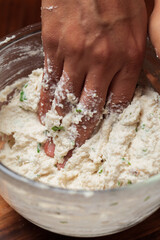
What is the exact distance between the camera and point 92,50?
89cm

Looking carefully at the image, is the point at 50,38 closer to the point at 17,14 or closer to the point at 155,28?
the point at 155,28

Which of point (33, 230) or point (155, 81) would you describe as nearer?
point (33, 230)

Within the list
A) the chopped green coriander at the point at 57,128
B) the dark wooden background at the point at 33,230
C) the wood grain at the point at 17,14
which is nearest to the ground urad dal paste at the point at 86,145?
the chopped green coriander at the point at 57,128

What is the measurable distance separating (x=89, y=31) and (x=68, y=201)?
0.44 meters

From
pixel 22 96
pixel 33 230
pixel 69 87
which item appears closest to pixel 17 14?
pixel 22 96

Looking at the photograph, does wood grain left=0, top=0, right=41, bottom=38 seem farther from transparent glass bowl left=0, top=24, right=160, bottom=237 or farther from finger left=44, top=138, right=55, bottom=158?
transparent glass bowl left=0, top=24, right=160, bottom=237

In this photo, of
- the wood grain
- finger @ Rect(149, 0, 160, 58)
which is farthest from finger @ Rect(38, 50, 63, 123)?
the wood grain

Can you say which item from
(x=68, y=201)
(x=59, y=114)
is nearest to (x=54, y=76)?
(x=59, y=114)

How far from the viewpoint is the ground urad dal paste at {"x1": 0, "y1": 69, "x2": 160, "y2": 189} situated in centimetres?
92

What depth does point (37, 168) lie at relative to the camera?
985 millimetres

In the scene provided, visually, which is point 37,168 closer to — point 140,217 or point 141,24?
point 140,217

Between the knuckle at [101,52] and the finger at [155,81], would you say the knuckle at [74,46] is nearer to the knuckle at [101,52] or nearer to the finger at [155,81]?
the knuckle at [101,52]

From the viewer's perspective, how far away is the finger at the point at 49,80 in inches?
37.9

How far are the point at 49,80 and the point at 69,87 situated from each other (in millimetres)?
75
